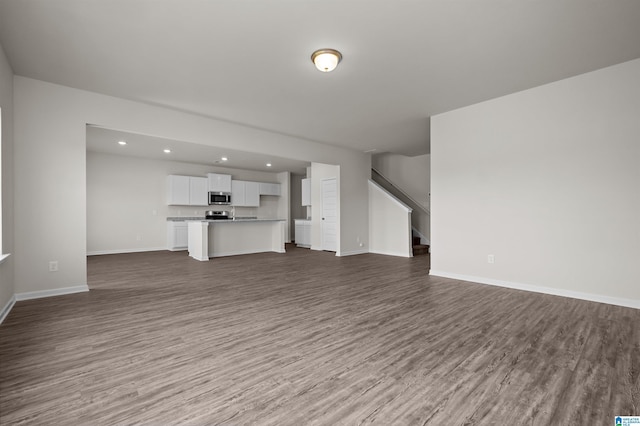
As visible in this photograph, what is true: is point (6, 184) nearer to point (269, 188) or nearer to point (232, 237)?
point (232, 237)

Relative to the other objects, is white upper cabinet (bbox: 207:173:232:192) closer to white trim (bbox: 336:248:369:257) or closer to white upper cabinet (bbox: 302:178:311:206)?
white upper cabinet (bbox: 302:178:311:206)

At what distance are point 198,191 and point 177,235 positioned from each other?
1.46m

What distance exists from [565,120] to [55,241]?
6.63 meters

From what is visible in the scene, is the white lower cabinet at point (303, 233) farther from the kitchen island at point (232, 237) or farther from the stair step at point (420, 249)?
the stair step at point (420, 249)

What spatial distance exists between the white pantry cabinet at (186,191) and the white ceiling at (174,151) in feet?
1.79

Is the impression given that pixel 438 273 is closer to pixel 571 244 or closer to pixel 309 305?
pixel 571 244

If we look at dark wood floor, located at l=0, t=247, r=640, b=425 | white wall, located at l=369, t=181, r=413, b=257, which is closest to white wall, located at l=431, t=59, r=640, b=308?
dark wood floor, located at l=0, t=247, r=640, b=425

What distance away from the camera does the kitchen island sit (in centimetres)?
686

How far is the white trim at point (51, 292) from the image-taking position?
362cm

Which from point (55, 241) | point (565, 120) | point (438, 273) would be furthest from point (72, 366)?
point (565, 120)

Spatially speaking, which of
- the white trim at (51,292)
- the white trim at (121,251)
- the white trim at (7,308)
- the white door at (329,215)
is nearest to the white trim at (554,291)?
the white door at (329,215)

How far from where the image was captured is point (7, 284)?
10.6 ft

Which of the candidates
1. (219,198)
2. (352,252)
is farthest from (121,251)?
(352,252)

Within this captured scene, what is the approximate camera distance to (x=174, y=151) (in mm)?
7371
